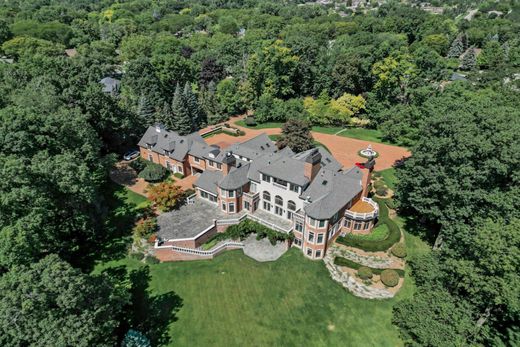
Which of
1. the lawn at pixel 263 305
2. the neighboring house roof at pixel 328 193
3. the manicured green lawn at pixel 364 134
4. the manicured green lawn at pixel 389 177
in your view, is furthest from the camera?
the manicured green lawn at pixel 364 134

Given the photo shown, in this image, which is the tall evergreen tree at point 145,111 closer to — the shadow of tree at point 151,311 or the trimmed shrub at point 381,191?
the shadow of tree at point 151,311

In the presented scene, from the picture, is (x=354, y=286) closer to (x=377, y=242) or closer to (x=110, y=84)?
→ (x=377, y=242)

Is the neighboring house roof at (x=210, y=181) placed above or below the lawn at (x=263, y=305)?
above

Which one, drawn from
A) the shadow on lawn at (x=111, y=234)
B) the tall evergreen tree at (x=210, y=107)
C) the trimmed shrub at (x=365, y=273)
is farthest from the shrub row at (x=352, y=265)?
the tall evergreen tree at (x=210, y=107)

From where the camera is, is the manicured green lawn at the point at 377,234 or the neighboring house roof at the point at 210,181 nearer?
the manicured green lawn at the point at 377,234

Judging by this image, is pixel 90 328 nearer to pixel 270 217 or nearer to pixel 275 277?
pixel 275 277

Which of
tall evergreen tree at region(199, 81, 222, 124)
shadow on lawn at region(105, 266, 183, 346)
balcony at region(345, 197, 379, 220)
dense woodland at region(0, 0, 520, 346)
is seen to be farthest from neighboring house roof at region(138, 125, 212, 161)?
balcony at region(345, 197, 379, 220)

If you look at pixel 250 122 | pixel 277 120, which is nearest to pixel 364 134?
pixel 277 120
